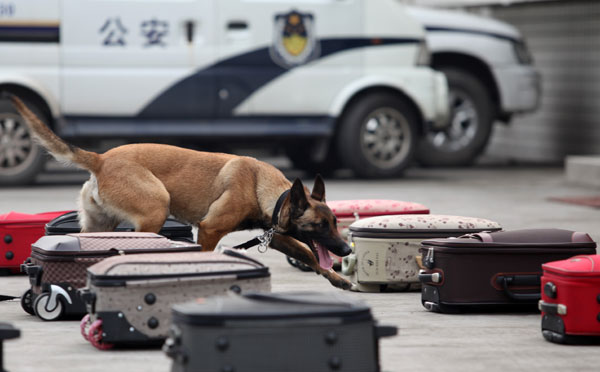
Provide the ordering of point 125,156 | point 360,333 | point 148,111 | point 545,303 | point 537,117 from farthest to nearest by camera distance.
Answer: point 537,117 < point 148,111 < point 125,156 < point 545,303 < point 360,333

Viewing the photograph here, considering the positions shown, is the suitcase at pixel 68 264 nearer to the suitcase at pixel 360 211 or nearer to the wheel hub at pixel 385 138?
the suitcase at pixel 360 211

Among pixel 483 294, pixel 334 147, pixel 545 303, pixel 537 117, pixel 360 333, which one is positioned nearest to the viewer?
pixel 360 333

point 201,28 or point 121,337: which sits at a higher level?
point 201,28

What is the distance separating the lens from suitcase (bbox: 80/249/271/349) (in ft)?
14.9

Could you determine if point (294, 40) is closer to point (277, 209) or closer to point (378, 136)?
point (378, 136)

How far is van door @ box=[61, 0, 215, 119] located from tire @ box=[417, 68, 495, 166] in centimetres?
342

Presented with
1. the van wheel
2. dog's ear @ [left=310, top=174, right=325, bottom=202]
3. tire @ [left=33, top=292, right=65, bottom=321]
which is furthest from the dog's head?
the van wheel

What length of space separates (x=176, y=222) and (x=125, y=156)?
53 centimetres

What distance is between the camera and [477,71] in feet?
47.5

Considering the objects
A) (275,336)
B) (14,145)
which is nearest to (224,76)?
(14,145)

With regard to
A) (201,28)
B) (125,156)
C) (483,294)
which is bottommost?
(483,294)

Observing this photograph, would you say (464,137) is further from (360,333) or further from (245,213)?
(360,333)

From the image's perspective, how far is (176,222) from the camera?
6.51 metres

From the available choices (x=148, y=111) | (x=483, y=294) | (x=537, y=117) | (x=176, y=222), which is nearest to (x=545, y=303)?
(x=483, y=294)
